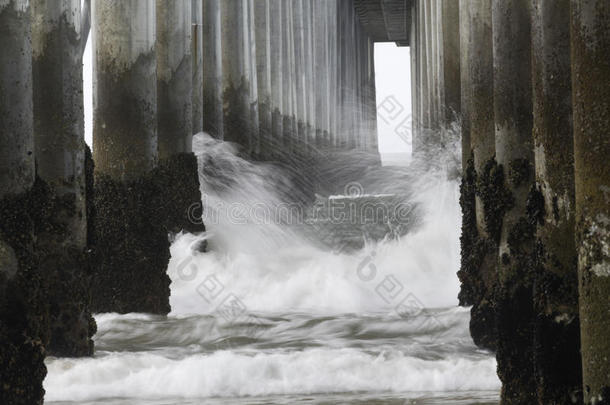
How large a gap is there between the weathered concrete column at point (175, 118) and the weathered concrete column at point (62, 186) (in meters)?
2.61

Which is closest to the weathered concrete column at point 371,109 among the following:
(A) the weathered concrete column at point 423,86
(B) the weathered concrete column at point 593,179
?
(A) the weathered concrete column at point 423,86

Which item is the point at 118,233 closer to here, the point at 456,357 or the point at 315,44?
the point at 456,357

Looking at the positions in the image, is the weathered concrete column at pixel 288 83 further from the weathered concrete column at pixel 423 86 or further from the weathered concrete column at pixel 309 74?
the weathered concrete column at pixel 423 86

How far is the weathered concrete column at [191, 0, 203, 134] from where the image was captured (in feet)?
40.0

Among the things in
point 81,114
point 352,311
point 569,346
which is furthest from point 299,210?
point 569,346

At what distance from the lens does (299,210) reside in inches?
664

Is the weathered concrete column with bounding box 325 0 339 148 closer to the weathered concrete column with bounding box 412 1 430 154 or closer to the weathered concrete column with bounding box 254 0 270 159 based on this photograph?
the weathered concrete column with bounding box 412 1 430 154

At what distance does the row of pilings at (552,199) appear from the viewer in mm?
2949

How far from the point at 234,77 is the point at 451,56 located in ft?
10.3

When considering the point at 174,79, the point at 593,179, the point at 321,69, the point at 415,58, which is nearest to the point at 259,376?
the point at 593,179

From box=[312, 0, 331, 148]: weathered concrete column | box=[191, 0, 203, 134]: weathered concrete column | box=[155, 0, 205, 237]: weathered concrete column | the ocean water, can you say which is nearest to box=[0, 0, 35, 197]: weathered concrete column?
the ocean water

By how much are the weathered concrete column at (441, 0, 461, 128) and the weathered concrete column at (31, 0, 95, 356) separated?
8129 millimetres

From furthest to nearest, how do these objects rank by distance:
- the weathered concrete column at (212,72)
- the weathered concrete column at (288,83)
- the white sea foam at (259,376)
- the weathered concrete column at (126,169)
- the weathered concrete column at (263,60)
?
1. the weathered concrete column at (288,83)
2. the weathered concrete column at (263,60)
3. the weathered concrete column at (212,72)
4. the weathered concrete column at (126,169)
5. the white sea foam at (259,376)

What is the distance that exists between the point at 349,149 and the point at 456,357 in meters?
32.3
